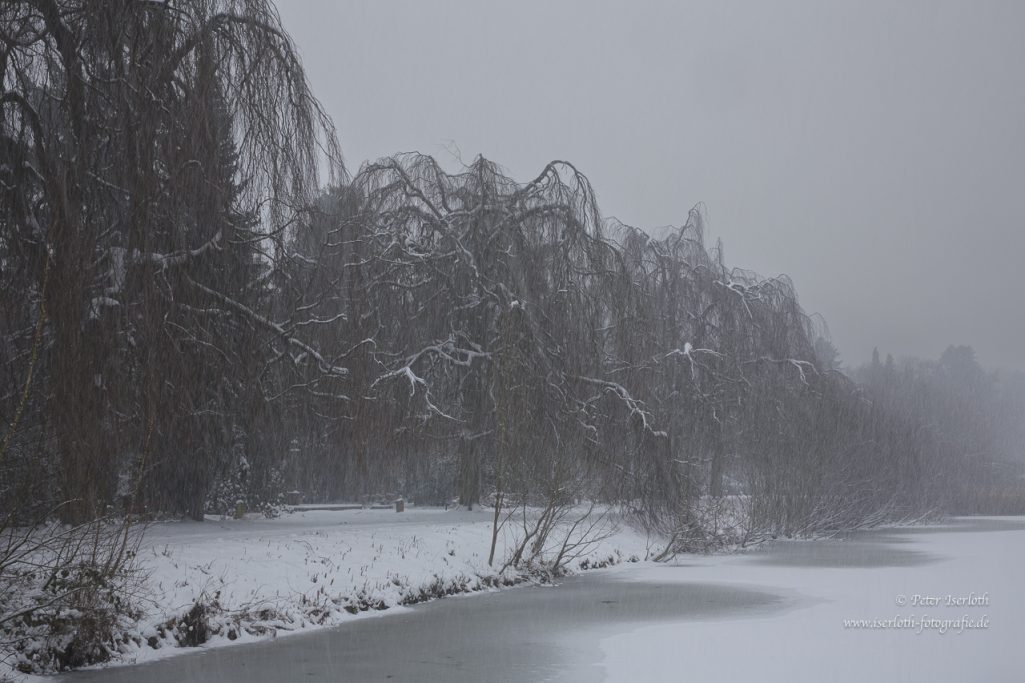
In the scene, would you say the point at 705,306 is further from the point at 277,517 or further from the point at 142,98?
the point at 142,98

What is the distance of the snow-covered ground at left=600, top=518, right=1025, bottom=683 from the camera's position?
998cm

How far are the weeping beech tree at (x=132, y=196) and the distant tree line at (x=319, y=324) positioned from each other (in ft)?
0.10

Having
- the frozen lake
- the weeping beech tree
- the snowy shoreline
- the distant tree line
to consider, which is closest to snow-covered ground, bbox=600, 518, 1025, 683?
the frozen lake

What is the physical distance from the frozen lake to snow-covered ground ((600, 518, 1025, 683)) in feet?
0.11

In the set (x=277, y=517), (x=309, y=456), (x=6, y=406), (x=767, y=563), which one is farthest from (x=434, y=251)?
(x=6, y=406)

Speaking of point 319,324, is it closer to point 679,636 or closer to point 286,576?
point 286,576

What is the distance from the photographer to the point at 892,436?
107 feet

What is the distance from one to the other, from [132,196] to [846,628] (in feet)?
32.3

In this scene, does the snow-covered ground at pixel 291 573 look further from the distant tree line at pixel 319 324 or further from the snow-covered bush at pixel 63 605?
the distant tree line at pixel 319 324

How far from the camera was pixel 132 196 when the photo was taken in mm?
8602

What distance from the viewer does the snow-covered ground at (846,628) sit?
32.8ft

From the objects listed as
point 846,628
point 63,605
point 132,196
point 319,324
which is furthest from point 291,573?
point 846,628

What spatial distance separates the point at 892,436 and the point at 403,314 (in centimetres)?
2003

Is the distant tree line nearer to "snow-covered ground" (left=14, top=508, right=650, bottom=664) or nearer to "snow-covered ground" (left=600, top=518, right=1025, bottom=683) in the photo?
"snow-covered ground" (left=14, top=508, right=650, bottom=664)
